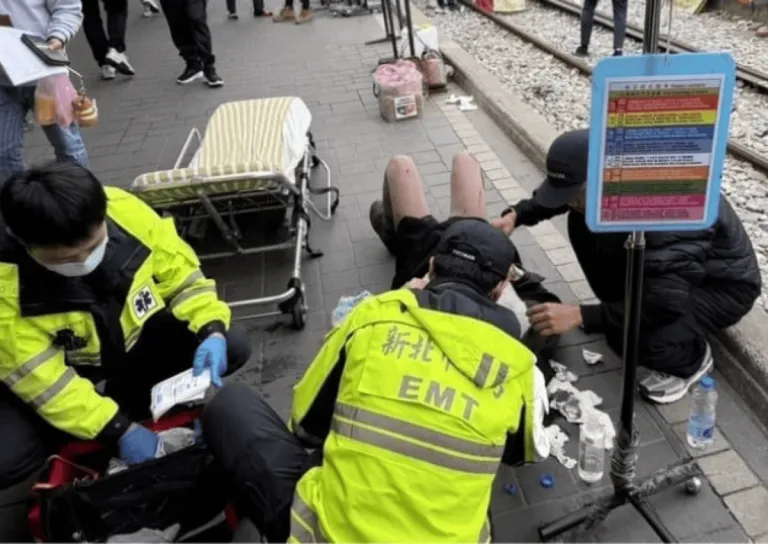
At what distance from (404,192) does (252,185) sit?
0.76 meters

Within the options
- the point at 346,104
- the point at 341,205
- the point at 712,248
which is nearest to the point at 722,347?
the point at 712,248

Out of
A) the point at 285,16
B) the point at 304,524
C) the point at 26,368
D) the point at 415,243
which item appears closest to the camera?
the point at 304,524

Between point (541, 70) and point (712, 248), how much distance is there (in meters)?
6.07

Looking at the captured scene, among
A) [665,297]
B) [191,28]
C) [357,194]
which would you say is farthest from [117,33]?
[665,297]

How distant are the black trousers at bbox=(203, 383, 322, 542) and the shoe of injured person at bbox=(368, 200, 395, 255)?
1787 millimetres

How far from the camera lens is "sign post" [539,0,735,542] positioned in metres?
1.69

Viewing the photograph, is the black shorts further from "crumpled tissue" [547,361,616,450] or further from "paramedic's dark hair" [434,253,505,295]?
"paramedic's dark hair" [434,253,505,295]

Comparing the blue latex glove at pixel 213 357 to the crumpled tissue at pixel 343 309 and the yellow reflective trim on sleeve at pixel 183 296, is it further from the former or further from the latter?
the crumpled tissue at pixel 343 309

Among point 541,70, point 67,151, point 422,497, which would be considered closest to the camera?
point 422,497

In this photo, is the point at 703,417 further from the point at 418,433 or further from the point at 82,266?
the point at 82,266

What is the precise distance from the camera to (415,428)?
159cm

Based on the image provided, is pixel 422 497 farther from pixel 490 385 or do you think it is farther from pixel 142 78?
pixel 142 78

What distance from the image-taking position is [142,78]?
845 centimetres

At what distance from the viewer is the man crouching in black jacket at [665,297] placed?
8.44ft
